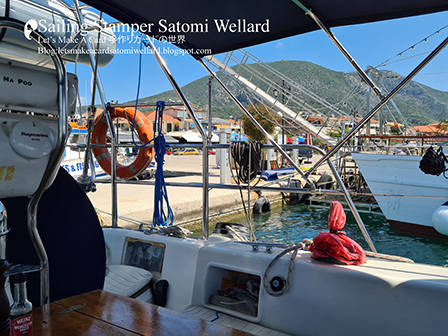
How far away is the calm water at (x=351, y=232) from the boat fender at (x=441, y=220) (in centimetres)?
43

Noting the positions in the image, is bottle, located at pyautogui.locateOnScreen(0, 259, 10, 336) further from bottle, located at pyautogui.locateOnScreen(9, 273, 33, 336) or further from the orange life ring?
the orange life ring

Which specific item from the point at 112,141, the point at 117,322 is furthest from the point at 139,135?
the point at 117,322

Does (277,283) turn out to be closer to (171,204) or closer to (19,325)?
(19,325)

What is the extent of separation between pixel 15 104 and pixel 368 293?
1838 mm

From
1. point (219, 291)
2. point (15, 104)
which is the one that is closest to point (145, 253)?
point (219, 291)

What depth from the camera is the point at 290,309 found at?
1944 mm

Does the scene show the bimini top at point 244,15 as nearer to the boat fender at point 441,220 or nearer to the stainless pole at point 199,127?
the stainless pole at point 199,127

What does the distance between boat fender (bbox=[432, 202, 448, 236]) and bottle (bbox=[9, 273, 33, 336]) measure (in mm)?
8069

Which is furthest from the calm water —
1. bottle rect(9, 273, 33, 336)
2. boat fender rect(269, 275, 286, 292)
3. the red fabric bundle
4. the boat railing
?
bottle rect(9, 273, 33, 336)

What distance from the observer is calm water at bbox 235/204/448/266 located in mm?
7137

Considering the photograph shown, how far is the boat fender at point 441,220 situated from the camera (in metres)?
7.15

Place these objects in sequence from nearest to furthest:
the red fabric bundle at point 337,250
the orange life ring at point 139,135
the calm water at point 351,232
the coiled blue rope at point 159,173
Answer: the red fabric bundle at point 337,250 < the coiled blue rope at point 159,173 < the orange life ring at point 139,135 < the calm water at point 351,232

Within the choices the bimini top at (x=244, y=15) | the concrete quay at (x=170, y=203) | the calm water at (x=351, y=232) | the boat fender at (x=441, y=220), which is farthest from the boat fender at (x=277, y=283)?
the boat fender at (x=441, y=220)

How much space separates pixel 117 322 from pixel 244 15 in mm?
2060
